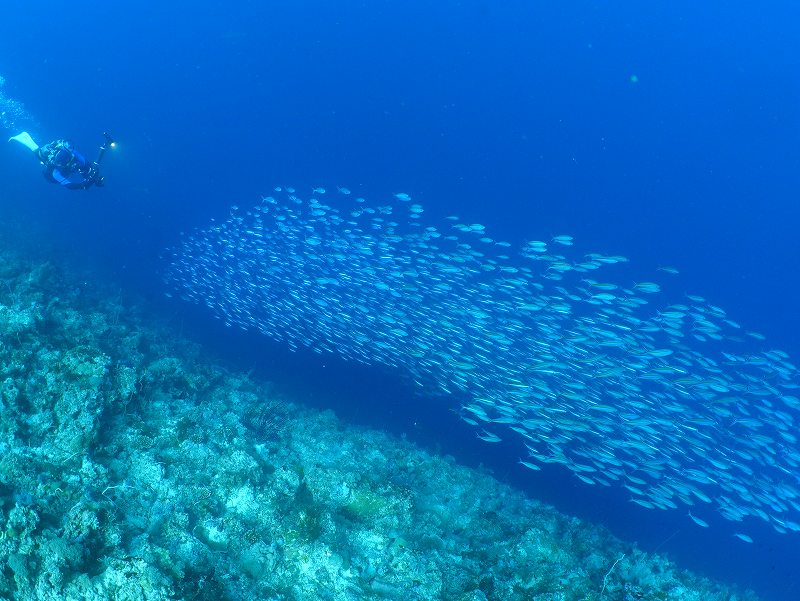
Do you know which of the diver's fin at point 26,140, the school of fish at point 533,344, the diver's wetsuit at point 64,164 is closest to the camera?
the diver's wetsuit at point 64,164

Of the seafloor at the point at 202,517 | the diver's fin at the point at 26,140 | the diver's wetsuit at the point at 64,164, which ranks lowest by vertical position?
the seafloor at the point at 202,517

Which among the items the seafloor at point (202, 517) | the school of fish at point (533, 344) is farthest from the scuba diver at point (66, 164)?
the school of fish at point (533, 344)

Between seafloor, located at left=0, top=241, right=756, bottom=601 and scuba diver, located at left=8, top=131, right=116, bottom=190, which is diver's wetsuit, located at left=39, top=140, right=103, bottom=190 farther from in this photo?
seafloor, located at left=0, top=241, right=756, bottom=601

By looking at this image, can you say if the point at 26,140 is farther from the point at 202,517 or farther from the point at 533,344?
the point at 533,344

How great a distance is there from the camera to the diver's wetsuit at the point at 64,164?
11.5 m

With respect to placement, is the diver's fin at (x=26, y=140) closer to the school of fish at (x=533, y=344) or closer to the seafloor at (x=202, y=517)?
the school of fish at (x=533, y=344)

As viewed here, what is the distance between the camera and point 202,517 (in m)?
5.76

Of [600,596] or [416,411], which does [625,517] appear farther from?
[600,596]

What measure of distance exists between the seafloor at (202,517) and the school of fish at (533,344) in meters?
4.76

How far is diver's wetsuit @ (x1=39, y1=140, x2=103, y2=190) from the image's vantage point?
1151 cm

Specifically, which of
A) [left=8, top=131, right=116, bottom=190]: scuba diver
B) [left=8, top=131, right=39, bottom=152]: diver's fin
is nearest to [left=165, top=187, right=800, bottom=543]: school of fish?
[left=8, top=131, right=116, bottom=190]: scuba diver

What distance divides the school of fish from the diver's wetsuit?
6272 millimetres

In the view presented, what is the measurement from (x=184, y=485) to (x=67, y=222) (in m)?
52.3

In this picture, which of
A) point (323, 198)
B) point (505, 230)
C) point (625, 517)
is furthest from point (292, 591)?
point (505, 230)
